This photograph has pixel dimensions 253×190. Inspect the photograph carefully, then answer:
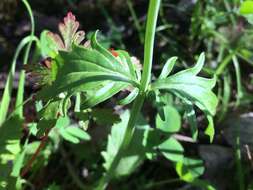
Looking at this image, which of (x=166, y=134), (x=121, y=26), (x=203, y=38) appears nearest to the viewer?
(x=166, y=134)

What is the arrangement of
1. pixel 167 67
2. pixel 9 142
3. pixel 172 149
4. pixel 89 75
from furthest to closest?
pixel 172 149 → pixel 9 142 → pixel 167 67 → pixel 89 75

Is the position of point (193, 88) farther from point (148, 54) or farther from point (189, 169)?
point (189, 169)

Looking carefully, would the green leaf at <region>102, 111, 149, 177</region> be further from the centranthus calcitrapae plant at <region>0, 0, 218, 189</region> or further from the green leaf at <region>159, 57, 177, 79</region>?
the green leaf at <region>159, 57, 177, 79</region>

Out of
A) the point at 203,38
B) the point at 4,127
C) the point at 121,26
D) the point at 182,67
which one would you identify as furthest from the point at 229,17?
the point at 4,127

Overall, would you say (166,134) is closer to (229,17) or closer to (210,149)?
(210,149)

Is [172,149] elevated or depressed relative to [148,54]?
depressed

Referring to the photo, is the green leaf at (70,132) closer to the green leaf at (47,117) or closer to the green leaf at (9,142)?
the green leaf at (9,142)

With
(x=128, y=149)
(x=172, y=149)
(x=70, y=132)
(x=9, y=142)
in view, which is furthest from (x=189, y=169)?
(x=9, y=142)
